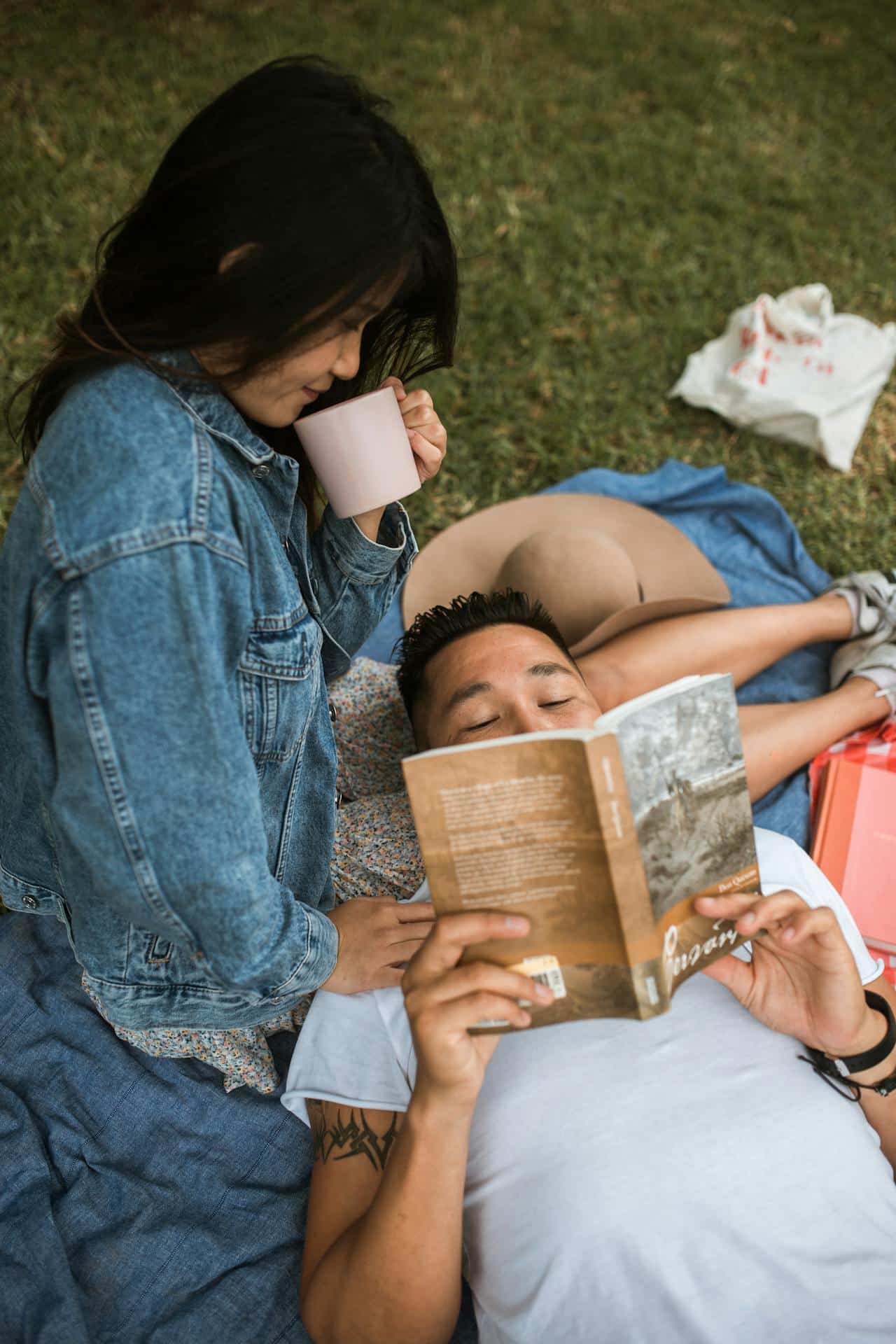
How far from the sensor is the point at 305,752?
6.44 ft

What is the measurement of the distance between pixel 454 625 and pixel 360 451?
0.65 meters

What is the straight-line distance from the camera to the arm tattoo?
Result: 5.75 feet

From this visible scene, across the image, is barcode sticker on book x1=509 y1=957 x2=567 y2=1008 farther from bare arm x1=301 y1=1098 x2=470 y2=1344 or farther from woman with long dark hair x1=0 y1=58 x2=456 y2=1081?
woman with long dark hair x1=0 y1=58 x2=456 y2=1081

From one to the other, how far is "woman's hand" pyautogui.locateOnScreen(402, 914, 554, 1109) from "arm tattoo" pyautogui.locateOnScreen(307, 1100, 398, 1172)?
1.35 feet

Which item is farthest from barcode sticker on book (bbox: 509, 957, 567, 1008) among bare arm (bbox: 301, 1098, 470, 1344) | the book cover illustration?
bare arm (bbox: 301, 1098, 470, 1344)

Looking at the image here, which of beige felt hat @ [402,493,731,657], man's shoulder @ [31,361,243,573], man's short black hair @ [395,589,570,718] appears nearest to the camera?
man's shoulder @ [31,361,243,573]

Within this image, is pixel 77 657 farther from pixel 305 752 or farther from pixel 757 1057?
pixel 757 1057

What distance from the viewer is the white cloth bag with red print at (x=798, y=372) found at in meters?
3.93

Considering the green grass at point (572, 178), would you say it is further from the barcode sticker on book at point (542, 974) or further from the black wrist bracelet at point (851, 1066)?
the barcode sticker on book at point (542, 974)

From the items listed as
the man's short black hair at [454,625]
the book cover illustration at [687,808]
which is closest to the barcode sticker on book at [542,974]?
the book cover illustration at [687,808]

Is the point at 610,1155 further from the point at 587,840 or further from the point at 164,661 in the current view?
the point at 164,661

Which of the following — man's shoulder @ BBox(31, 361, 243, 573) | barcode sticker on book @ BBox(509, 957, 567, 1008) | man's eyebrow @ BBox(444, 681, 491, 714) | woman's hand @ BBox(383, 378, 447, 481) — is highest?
man's shoulder @ BBox(31, 361, 243, 573)

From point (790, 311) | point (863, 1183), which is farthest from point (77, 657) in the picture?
point (790, 311)

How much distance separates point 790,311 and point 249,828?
373 cm
